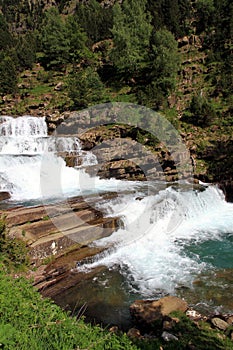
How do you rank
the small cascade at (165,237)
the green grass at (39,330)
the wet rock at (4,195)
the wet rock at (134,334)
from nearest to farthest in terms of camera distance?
the green grass at (39,330) < the wet rock at (134,334) < the small cascade at (165,237) < the wet rock at (4,195)

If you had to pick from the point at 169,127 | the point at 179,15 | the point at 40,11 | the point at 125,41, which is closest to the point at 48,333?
the point at 169,127

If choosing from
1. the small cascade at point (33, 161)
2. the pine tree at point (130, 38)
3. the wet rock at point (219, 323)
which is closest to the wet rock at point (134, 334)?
the wet rock at point (219, 323)

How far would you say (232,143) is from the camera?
23.4 m

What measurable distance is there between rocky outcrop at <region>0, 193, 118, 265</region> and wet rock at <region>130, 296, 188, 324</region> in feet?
13.3

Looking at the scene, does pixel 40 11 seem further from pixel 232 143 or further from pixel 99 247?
pixel 99 247

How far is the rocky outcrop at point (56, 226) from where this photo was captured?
32.0ft

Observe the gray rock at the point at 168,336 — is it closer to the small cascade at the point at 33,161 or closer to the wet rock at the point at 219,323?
the wet rock at the point at 219,323

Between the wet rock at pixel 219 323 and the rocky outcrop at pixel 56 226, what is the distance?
582 centimetres

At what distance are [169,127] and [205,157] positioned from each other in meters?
4.76

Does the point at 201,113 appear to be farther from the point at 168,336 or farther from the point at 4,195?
the point at 168,336

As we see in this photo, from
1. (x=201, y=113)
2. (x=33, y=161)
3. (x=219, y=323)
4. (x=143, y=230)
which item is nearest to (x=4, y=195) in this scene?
(x=33, y=161)

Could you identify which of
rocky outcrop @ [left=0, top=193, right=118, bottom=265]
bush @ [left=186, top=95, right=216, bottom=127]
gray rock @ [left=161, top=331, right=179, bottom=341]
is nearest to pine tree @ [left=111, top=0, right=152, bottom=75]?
bush @ [left=186, top=95, right=216, bottom=127]

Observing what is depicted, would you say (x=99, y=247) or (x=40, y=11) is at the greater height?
(x=40, y=11)

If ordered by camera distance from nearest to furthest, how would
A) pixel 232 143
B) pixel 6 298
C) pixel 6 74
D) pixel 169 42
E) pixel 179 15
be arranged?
1. pixel 6 298
2. pixel 232 143
3. pixel 169 42
4. pixel 6 74
5. pixel 179 15
